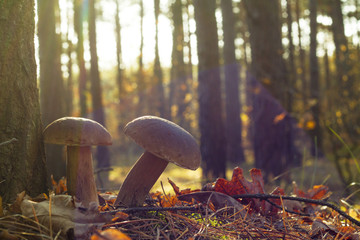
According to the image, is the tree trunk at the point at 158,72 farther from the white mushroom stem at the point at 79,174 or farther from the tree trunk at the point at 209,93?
the white mushroom stem at the point at 79,174

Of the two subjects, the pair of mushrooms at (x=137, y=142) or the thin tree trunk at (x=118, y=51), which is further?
the thin tree trunk at (x=118, y=51)

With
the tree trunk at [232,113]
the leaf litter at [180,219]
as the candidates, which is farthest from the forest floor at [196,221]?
the tree trunk at [232,113]

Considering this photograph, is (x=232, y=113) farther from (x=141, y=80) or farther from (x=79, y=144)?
(x=79, y=144)

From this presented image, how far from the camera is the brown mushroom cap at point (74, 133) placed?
65.2 inches

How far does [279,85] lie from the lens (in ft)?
23.2

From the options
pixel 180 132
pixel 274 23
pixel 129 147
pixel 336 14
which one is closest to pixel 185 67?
pixel 129 147

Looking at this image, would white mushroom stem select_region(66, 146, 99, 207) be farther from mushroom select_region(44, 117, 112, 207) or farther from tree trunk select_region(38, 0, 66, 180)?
tree trunk select_region(38, 0, 66, 180)

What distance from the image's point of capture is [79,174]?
1769mm

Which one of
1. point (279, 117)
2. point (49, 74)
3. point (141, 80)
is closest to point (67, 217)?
point (49, 74)

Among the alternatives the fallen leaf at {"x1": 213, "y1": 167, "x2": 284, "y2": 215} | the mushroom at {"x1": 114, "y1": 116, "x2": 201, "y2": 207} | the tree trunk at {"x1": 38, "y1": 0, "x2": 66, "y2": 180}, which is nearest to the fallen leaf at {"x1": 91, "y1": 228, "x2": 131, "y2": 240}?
the mushroom at {"x1": 114, "y1": 116, "x2": 201, "y2": 207}

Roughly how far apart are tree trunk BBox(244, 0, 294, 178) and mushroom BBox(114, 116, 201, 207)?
5.44 meters

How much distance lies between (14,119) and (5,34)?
42 cm

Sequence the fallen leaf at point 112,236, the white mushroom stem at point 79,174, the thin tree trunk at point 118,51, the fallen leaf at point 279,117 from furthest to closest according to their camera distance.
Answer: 1. the thin tree trunk at point 118,51
2. the fallen leaf at point 279,117
3. the white mushroom stem at point 79,174
4. the fallen leaf at point 112,236

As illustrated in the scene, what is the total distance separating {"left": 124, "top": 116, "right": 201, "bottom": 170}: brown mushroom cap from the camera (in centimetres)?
163
